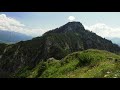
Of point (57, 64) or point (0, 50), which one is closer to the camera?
point (57, 64)

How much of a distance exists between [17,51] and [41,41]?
2065cm
